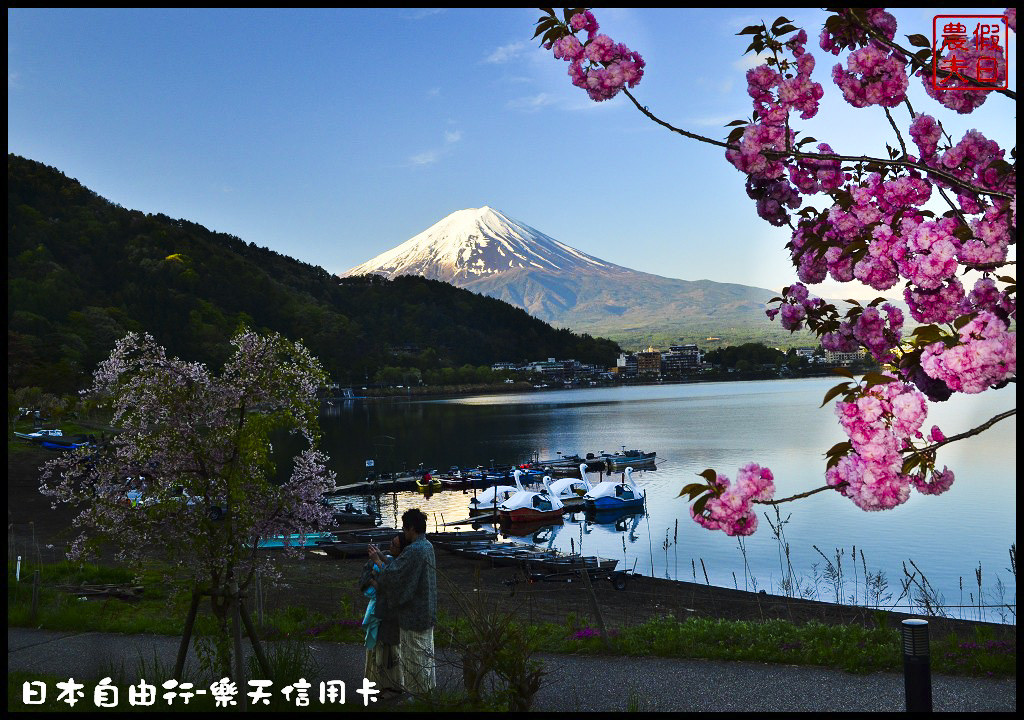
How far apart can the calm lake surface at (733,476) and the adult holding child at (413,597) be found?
3713 millimetres

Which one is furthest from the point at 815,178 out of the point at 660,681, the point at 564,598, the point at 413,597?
the point at 564,598

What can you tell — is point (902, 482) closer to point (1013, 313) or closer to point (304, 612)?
point (1013, 313)

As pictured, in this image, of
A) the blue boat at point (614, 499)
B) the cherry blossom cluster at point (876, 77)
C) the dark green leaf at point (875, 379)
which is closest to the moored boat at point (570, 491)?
the blue boat at point (614, 499)

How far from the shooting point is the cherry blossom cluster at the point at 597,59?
418 centimetres

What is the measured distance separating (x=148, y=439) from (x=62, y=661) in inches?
126

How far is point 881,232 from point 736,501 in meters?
1.26

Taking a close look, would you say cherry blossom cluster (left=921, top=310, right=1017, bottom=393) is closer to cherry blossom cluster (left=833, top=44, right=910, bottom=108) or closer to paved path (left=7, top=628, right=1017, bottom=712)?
cherry blossom cluster (left=833, top=44, right=910, bottom=108)

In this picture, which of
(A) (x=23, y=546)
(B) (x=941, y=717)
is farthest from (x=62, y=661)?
(A) (x=23, y=546)

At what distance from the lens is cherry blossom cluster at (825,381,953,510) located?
9.27 feet

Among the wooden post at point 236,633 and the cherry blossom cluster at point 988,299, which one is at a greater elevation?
the cherry blossom cluster at point 988,299

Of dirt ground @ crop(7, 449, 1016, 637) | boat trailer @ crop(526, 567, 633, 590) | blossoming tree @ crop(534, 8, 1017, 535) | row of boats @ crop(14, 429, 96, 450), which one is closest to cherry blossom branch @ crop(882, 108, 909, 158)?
blossoming tree @ crop(534, 8, 1017, 535)

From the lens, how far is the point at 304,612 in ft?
34.4

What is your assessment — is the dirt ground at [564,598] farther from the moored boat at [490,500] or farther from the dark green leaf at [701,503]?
the moored boat at [490,500]

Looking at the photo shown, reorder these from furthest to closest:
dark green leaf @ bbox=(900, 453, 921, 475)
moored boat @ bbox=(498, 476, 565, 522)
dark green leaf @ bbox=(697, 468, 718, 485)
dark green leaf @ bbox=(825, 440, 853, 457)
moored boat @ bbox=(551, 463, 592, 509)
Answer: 1. moored boat @ bbox=(551, 463, 592, 509)
2. moored boat @ bbox=(498, 476, 565, 522)
3. dark green leaf @ bbox=(697, 468, 718, 485)
4. dark green leaf @ bbox=(825, 440, 853, 457)
5. dark green leaf @ bbox=(900, 453, 921, 475)
